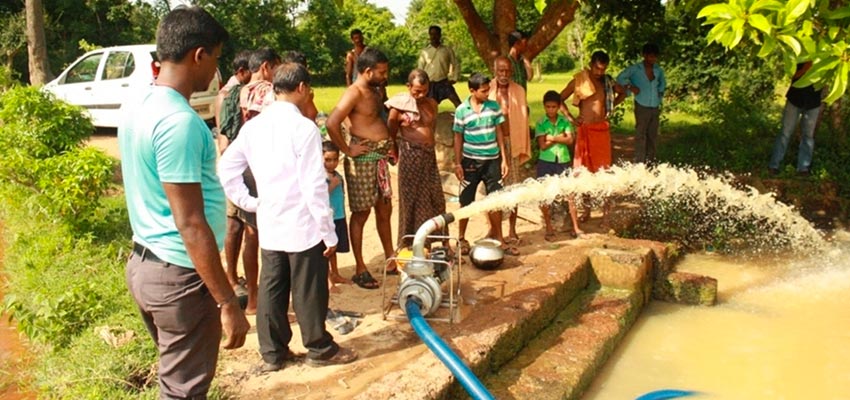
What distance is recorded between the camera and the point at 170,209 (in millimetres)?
2451

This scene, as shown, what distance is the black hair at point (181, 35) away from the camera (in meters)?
2.41

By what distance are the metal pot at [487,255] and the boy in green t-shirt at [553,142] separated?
4.11 feet

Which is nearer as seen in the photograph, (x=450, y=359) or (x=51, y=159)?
(x=450, y=359)

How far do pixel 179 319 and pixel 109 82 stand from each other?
→ 10.5 meters

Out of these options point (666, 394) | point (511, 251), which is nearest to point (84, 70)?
point (511, 251)

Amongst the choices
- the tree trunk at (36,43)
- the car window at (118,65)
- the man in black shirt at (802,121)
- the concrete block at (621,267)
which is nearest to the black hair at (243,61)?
the concrete block at (621,267)

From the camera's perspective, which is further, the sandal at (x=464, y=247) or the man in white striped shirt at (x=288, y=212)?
the sandal at (x=464, y=247)

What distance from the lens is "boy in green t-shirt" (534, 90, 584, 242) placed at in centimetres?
620

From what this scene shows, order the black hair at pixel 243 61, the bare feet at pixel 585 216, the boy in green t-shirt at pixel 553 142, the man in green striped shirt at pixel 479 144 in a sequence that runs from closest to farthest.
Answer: the black hair at pixel 243 61
the man in green striped shirt at pixel 479 144
the boy in green t-shirt at pixel 553 142
the bare feet at pixel 585 216

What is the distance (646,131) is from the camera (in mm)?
8016

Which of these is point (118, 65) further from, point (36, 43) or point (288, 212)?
point (288, 212)

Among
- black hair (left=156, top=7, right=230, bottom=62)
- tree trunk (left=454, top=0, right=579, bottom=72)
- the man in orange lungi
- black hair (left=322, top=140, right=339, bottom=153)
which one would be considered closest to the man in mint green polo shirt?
black hair (left=156, top=7, right=230, bottom=62)

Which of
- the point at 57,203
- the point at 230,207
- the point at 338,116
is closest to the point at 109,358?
the point at 230,207

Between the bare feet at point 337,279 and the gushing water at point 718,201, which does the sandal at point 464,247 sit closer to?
the gushing water at point 718,201
